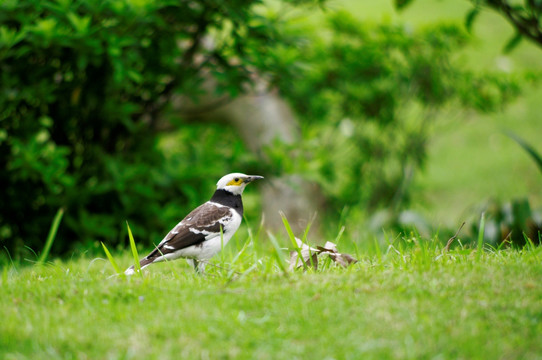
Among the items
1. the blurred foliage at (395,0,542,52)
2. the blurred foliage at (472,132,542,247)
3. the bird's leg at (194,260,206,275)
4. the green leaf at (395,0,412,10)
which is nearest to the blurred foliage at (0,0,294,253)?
the green leaf at (395,0,412,10)

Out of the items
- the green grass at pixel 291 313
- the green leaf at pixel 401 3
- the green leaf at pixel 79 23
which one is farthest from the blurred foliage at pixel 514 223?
the green leaf at pixel 79 23

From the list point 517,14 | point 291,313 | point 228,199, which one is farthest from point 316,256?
point 517,14

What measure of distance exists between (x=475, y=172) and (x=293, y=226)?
6076mm

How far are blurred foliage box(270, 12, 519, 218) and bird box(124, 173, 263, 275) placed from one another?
3679mm

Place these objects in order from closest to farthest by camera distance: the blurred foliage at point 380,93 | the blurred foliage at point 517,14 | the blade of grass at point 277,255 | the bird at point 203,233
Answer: the blade of grass at point 277,255 → the bird at point 203,233 → the blurred foliage at point 517,14 → the blurred foliage at point 380,93

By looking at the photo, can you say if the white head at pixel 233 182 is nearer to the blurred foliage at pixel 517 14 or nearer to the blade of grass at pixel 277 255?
the blade of grass at pixel 277 255

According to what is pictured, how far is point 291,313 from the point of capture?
309cm

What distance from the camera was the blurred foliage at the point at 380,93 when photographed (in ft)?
29.2

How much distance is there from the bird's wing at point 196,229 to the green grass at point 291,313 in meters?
0.71

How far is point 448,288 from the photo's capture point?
11.0ft

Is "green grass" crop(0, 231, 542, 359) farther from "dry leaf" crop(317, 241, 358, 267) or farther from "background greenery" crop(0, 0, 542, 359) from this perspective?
"dry leaf" crop(317, 241, 358, 267)

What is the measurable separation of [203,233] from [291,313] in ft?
5.84

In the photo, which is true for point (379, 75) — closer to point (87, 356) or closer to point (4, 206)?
point (4, 206)

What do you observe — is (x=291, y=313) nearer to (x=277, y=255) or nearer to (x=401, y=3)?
(x=277, y=255)
